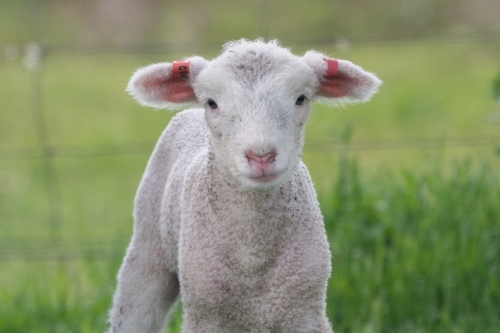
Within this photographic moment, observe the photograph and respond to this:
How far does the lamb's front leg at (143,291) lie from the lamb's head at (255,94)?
29.2 inches

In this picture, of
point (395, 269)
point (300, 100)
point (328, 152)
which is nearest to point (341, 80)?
point (300, 100)

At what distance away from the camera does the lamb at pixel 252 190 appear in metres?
3.17

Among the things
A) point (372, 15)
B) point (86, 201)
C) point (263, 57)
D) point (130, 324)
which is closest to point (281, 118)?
point (263, 57)

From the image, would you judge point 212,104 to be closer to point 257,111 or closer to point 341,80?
point 257,111

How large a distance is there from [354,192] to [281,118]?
8.00ft

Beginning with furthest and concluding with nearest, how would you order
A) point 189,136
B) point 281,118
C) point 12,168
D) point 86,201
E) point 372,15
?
1. point 372,15
2. point 12,168
3. point 86,201
4. point 189,136
5. point 281,118

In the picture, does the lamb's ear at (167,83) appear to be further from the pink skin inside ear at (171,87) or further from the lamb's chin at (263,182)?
the lamb's chin at (263,182)

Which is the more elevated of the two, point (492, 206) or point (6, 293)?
point (492, 206)

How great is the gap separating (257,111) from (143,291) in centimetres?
119

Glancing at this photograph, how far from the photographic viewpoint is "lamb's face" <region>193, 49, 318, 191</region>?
10.1 feet

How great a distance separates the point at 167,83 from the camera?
3.57 meters

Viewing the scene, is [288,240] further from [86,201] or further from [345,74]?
[86,201]

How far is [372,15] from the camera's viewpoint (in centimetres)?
1319

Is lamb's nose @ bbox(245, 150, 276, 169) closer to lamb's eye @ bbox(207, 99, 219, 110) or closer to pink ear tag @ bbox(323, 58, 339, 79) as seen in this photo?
lamb's eye @ bbox(207, 99, 219, 110)
